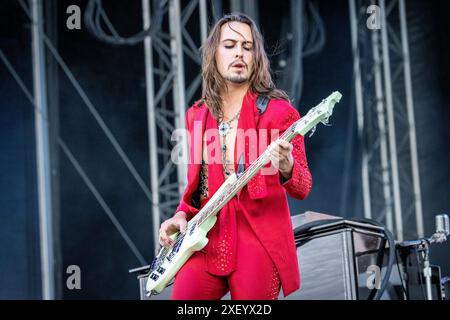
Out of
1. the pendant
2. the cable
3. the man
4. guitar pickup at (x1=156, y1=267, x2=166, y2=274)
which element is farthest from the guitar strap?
the cable

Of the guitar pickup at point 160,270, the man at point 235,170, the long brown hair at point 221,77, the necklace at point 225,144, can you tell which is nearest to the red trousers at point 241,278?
the man at point 235,170

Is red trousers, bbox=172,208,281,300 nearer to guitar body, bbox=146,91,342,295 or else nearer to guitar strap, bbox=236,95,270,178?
guitar body, bbox=146,91,342,295

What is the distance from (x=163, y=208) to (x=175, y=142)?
59 centimetres

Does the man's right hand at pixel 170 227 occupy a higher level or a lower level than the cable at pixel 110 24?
lower

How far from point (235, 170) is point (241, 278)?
406 millimetres

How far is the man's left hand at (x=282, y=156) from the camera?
2441mm

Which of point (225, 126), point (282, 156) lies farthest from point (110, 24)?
point (282, 156)

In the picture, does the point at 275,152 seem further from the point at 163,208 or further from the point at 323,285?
the point at 163,208

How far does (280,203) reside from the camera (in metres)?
2.66

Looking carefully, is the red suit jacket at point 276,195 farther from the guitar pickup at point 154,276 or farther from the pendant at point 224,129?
the guitar pickup at point 154,276

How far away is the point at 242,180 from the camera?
261 cm

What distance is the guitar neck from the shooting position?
257 cm

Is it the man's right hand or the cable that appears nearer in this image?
the man's right hand
